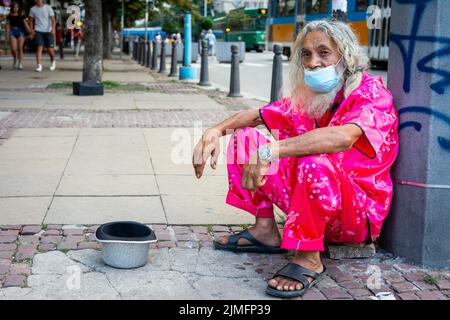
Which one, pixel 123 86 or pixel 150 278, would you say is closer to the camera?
pixel 150 278

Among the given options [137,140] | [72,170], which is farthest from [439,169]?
[137,140]

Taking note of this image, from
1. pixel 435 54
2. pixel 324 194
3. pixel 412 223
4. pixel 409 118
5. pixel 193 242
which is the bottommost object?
pixel 193 242

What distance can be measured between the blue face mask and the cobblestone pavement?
1.02 m

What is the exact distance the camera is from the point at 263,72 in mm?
21156

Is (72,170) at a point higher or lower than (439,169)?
lower

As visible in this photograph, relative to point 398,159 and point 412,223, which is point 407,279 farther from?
point 398,159

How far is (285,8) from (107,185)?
82.3ft

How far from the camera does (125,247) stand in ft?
11.2

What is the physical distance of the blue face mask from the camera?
133 inches

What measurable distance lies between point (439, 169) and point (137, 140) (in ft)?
14.5

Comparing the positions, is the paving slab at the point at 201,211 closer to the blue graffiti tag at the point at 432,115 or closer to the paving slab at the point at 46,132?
the blue graffiti tag at the point at 432,115

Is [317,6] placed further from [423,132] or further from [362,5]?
[423,132]

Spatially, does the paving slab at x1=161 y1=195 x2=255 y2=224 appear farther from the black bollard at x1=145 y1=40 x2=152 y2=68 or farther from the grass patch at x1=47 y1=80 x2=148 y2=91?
the black bollard at x1=145 y1=40 x2=152 y2=68

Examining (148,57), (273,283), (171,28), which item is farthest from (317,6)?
(171,28)
